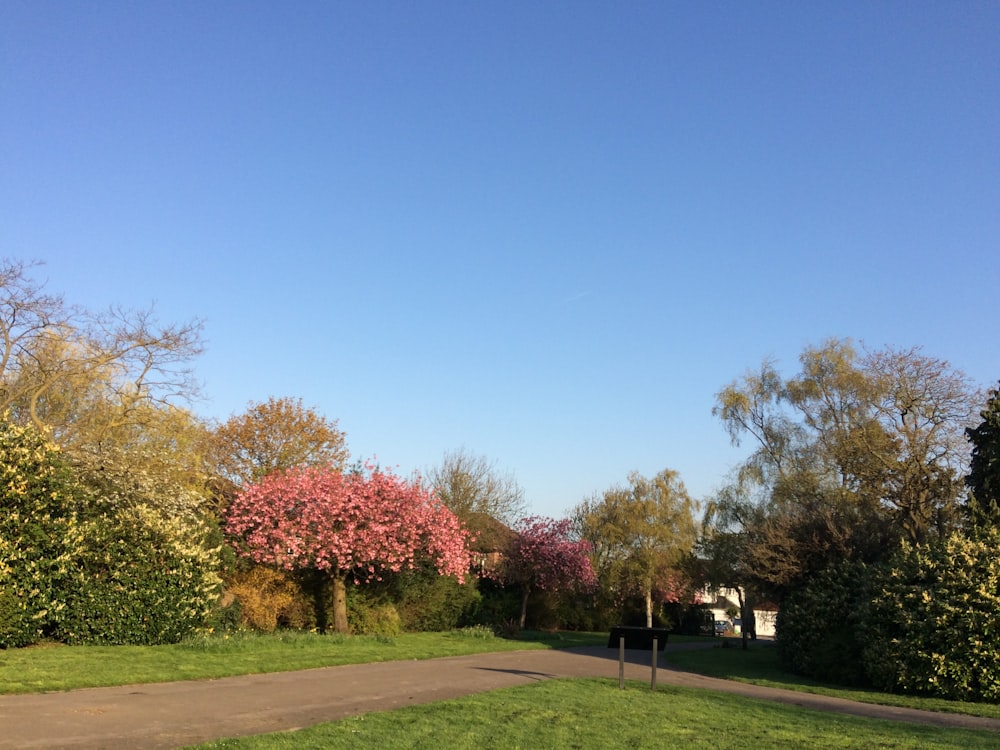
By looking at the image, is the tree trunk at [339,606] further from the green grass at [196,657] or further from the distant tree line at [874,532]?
the distant tree line at [874,532]

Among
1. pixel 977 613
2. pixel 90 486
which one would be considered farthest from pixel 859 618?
pixel 90 486

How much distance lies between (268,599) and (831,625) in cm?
1574

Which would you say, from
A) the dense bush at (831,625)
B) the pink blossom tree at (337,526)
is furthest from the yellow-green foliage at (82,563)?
the dense bush at (831,625)

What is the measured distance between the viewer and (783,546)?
2186cm

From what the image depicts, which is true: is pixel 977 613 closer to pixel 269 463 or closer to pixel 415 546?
pixel 415 546

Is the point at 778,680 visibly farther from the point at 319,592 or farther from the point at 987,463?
the point at 319,592

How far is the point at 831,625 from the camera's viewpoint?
19891 mm

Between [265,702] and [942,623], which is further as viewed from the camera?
[942,623]

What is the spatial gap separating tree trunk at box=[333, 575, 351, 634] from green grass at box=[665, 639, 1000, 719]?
9.98 metres

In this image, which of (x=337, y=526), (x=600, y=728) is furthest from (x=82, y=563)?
(x=600, y=728)

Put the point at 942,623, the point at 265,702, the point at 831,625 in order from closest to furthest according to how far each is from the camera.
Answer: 1. the point at 265,702
2. the point at 942,623
3. the point at 831,625

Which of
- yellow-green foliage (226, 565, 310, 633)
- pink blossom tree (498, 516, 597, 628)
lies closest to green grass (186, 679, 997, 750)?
yellow-green foliage (226, 565, 310, 633)

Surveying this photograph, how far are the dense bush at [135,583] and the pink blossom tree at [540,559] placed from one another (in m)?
18.8

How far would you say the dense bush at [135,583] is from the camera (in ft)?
56.3
